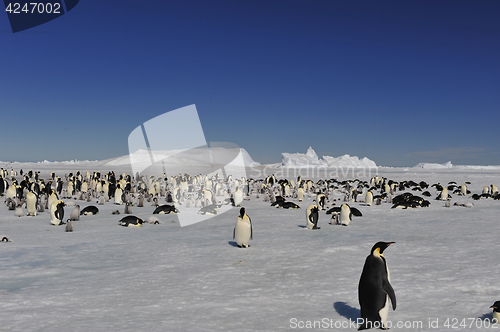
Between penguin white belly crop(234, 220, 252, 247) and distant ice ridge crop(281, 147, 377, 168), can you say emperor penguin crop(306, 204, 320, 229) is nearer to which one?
penguin white belly crop(234, 220, 252, 247)

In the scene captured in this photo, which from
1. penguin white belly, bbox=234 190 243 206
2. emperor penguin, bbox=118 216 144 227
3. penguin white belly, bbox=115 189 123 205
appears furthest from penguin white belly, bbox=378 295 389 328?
penguin white belly, bbox=115 189 123 205

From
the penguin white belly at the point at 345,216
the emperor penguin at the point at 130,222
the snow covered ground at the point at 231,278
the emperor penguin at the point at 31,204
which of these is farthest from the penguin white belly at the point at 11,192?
the penguin white belly at the point at 345,216

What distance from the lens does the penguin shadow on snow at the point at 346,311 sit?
4352mm

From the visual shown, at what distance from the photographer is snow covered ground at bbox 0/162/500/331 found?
13.9 ft

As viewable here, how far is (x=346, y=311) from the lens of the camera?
4.50 meters

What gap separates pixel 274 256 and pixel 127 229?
5.17 m

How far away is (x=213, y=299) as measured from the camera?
4922 millimetres

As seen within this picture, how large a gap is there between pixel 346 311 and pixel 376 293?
66 cm

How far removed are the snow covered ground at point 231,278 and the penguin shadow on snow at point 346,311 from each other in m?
0.01

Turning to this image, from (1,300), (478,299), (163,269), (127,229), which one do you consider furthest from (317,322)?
(127,229)

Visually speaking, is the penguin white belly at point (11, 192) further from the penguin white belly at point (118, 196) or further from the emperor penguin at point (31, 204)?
the emperor penguin at point (31, 204)

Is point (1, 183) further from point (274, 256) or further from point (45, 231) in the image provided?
point (274, 256)

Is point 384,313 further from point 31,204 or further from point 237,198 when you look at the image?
point 237,198

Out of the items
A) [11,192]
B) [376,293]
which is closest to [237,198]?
[11,192]
